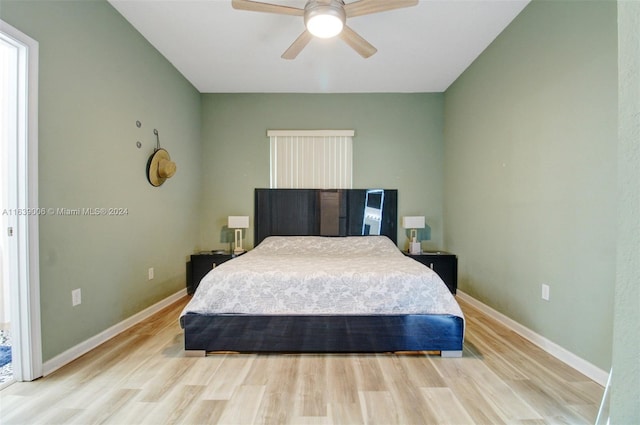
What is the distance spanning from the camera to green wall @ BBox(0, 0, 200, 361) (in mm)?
1792

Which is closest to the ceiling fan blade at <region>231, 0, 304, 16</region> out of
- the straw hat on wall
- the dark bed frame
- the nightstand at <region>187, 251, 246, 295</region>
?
the straw hat on wall

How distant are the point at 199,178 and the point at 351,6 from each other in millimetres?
2878

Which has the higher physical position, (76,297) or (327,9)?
(327,9)

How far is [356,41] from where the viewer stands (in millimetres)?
2264

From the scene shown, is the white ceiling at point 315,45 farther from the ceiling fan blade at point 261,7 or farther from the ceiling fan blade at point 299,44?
the ceiling fan blade at point 261,7

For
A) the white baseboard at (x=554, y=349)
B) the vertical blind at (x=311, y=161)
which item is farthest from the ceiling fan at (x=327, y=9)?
the white baseboard at (x=554, y=349)

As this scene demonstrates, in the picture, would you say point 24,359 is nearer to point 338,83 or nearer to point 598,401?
point 598,401

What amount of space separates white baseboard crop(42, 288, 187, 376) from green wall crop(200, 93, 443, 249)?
1.22m

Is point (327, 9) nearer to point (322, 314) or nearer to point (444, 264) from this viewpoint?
point (322, 314)

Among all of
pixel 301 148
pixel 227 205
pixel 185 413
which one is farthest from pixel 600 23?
pixel 227 205

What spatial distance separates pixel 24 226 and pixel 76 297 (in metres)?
0.62

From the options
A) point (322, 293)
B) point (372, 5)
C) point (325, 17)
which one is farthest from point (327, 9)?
point (322, 293)

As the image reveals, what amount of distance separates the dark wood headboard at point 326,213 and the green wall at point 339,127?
174mm

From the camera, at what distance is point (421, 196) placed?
154 inches
